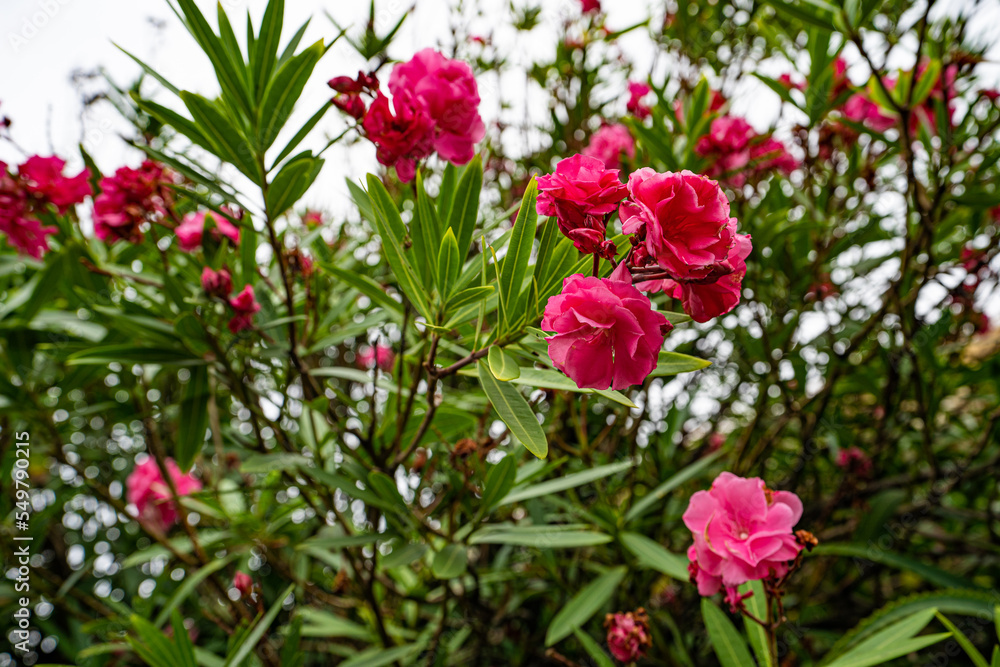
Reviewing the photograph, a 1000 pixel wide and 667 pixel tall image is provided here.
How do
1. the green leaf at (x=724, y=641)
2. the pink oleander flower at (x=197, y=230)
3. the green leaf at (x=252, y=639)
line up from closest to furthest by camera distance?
the green leaf at (x=724, y=641) < the green leaf at (x=252, y=639) < the pink oleander flower at (x=197, y=230)

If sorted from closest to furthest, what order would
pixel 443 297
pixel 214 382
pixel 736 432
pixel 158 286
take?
pixel 443 297
pixel 158 286
pixel 214 382
pixel 736 432

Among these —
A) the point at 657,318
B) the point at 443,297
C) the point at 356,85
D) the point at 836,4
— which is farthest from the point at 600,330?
the point at 836,4

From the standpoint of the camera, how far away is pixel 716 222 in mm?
609

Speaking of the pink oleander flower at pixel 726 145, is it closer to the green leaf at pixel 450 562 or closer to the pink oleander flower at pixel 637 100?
the pink oleander flower at pixel 637 100

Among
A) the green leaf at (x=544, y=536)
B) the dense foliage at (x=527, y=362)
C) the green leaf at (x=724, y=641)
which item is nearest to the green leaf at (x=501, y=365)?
the dense foliage at (x=527, y=362)

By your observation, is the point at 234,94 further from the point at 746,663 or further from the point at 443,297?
the point at 746,663

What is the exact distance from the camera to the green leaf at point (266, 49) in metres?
0.93

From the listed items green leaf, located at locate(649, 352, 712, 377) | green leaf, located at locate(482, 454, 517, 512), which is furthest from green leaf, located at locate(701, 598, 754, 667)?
green leaf, located at locate(649, 352, 712, 377)

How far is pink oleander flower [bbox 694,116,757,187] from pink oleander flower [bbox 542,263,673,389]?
1.03m

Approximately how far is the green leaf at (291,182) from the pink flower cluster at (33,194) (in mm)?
741

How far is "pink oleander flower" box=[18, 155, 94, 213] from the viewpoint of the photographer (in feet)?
4.35

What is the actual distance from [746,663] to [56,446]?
1819 millimetres

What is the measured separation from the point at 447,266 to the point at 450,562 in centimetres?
60

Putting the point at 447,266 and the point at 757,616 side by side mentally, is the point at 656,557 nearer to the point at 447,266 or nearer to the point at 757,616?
the point at 757,616
